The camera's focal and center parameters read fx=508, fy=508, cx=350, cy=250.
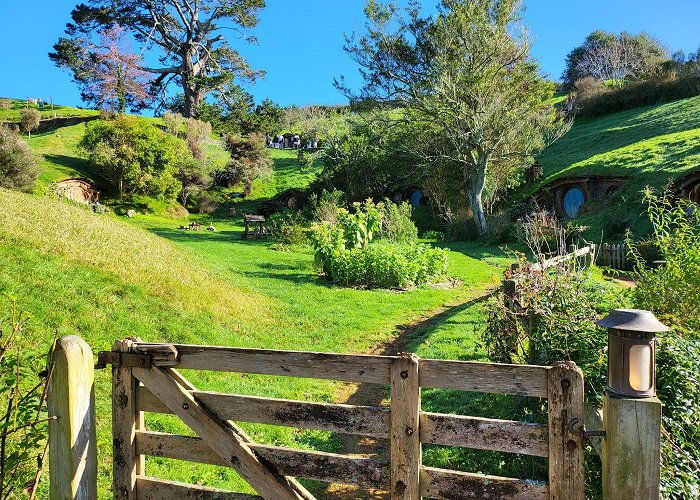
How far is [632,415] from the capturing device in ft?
8.57

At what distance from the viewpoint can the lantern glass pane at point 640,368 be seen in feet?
8.76

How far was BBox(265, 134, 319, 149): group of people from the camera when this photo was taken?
200 ft

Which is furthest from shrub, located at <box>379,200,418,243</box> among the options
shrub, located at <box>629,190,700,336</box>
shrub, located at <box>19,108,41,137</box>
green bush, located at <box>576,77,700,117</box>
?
shrub, located at <box>19,108,41,137</box>

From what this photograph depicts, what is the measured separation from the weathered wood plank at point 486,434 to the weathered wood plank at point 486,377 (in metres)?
0.18

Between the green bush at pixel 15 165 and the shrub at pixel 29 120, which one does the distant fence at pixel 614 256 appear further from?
the shrub at pixel 29 120

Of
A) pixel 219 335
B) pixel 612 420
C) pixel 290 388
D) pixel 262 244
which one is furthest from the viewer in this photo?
pixel 262 244

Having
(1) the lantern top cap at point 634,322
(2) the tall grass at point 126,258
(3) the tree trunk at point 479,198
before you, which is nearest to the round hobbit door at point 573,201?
(3) the tree trunk at point 479,198

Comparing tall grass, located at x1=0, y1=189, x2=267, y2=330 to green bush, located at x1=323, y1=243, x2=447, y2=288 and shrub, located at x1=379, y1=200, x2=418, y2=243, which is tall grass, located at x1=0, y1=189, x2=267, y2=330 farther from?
shrub, located at x1=379, y1=200, x2=418, y2=243

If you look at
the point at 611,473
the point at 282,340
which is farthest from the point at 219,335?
the point at 611,473

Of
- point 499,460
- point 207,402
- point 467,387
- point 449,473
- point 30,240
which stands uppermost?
point 30,240

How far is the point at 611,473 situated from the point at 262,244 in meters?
20.7

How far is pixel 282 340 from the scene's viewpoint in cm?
920

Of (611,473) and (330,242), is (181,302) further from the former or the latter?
(611,473)

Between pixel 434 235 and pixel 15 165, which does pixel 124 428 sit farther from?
pixel 15 165
